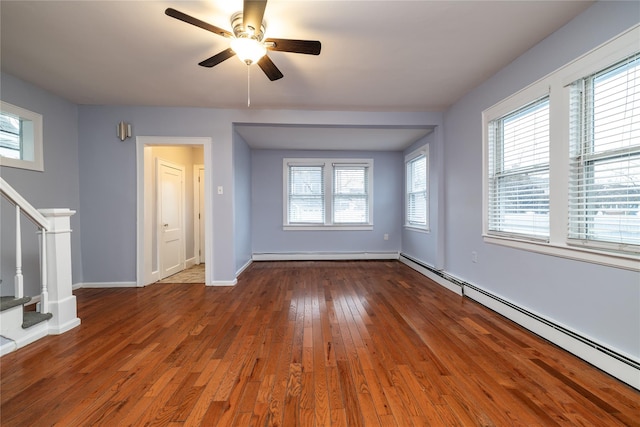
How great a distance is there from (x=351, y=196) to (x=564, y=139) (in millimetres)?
4100

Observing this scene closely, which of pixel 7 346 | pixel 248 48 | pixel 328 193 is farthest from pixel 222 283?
pixel 248 48

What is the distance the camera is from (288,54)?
2514 mm

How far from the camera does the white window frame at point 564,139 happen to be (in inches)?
68.7

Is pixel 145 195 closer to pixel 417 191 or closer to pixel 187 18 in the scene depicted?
pixel 187 18

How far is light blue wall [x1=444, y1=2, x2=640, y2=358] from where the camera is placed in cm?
177

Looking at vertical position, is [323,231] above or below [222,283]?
above

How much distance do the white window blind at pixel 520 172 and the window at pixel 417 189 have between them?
5.44 feet

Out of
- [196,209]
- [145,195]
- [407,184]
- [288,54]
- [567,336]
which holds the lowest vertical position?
[567,336]

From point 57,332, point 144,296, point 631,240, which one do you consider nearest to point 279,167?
point 144,296

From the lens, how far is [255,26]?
6.04ft

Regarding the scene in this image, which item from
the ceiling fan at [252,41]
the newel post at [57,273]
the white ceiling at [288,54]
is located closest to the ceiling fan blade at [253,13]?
the ceiling fan at [252,41]

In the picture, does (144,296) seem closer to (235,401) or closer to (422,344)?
(235,401)

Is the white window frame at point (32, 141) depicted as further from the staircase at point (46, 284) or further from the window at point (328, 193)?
the window at point (328, 193)

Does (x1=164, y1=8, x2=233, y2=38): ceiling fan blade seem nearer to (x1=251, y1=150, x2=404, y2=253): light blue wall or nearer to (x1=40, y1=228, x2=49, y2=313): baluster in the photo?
(x1=40, y1=228, x2=49, y2=313): baluster
